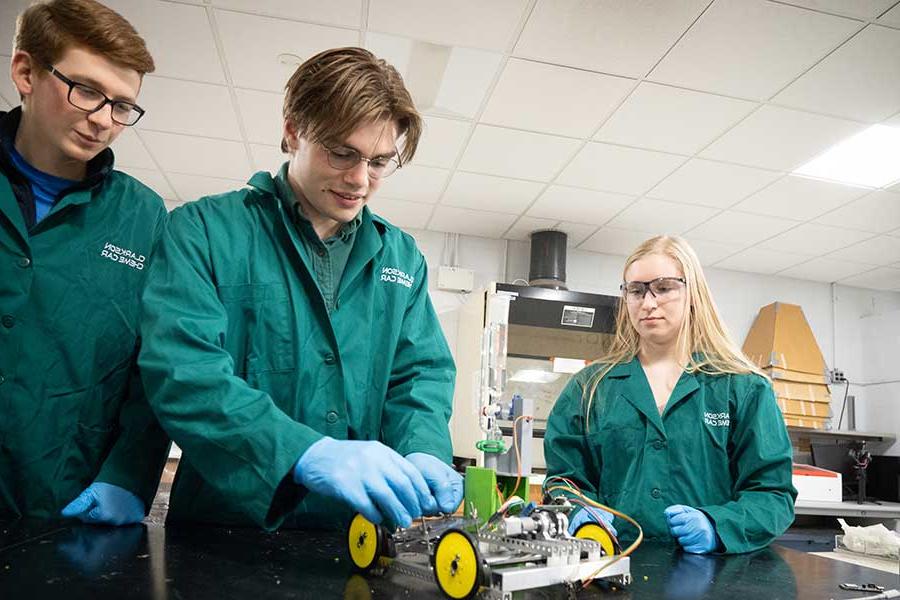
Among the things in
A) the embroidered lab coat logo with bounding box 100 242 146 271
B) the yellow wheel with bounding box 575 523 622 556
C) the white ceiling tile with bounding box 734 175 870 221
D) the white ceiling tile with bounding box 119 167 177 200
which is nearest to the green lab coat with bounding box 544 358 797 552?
the yellow wheel with bounding box 575 523 622 556

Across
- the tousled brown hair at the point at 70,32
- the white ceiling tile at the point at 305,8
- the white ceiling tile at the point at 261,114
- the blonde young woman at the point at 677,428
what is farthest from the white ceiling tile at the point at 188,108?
the blonde young woman at the point at 677,428

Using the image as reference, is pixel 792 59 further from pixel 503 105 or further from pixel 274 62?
pixel 274 62

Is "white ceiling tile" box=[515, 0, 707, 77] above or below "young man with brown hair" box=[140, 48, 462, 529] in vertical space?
above

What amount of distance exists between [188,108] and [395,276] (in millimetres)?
2429

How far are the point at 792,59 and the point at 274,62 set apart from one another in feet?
6.87

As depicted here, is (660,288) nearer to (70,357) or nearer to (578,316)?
(70,357)

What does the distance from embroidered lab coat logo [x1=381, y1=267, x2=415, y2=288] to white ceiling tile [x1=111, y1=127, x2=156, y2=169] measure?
9.20 ft

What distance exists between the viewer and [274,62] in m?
2.59

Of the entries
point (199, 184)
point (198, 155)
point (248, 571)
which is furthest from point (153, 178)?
point (248, 571)

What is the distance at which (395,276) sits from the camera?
1.06m

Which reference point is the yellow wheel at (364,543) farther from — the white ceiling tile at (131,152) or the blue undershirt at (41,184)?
the white ceiling tile at (131,152)

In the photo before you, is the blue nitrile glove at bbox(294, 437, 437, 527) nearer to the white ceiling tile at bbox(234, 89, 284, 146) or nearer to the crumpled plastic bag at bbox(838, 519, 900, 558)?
the crumpled plastic bag at bbox(838, 519, 900, 558)

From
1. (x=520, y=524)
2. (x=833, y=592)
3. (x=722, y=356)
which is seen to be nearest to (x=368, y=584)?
(x=520, y=524)

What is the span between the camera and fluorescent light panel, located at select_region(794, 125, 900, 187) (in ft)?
9.50
